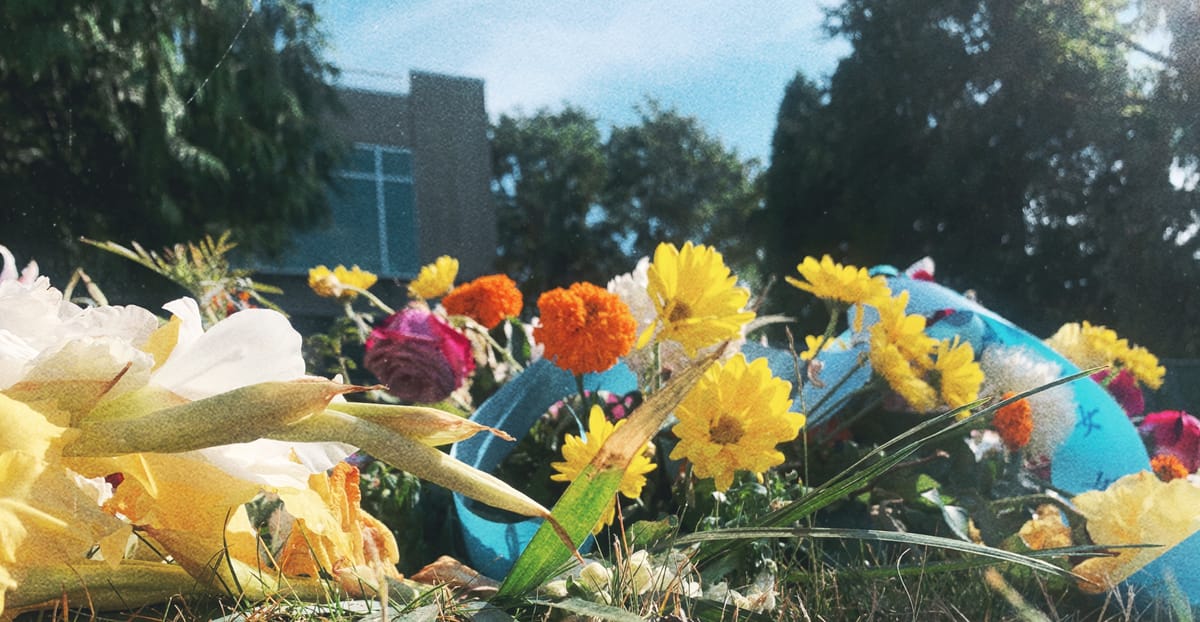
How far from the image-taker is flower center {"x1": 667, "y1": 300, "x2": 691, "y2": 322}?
0.60 meters

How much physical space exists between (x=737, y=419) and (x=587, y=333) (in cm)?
14

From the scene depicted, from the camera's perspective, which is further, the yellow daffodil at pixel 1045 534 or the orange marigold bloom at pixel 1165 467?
the orange marigold bloom at pixel 1165 467

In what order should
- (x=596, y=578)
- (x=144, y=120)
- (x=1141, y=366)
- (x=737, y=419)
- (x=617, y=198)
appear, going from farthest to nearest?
(x=617, y=198) < (x=144, y=120) < (x=1141, y=366) < (x=737, y=419) < (x=596, y=578)

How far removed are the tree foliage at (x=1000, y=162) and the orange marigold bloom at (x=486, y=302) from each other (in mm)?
713

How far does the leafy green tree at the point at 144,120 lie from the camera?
6297 millimetres

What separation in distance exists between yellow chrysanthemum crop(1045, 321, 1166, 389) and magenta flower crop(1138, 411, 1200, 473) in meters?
0.08

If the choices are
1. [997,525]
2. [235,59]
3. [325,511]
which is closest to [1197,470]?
[997,525]

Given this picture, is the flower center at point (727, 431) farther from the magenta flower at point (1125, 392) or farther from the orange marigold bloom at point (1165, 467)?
the magenta flower at point (1125, 392)

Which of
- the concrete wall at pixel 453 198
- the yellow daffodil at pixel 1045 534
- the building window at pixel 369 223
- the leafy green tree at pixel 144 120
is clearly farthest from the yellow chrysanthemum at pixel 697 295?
the building window at pixel 369 223

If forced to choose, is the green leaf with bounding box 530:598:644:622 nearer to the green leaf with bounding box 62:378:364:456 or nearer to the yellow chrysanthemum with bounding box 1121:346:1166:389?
the green leaf with bounding box 62:378:364:456

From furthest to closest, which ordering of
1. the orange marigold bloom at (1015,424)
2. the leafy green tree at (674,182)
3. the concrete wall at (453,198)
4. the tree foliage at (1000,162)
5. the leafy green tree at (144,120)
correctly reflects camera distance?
the leafy green tree at (674,182) < the concrete wall at (453,198) < the leafy green tree at (144,120) < the tree foliage at (1000,162) < the orange marigold bloom at (1015,424)

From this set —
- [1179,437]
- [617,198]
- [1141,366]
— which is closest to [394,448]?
[1179,437]

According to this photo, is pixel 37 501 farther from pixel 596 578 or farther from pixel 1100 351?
pixel 1100 351

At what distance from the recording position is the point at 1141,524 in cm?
46
